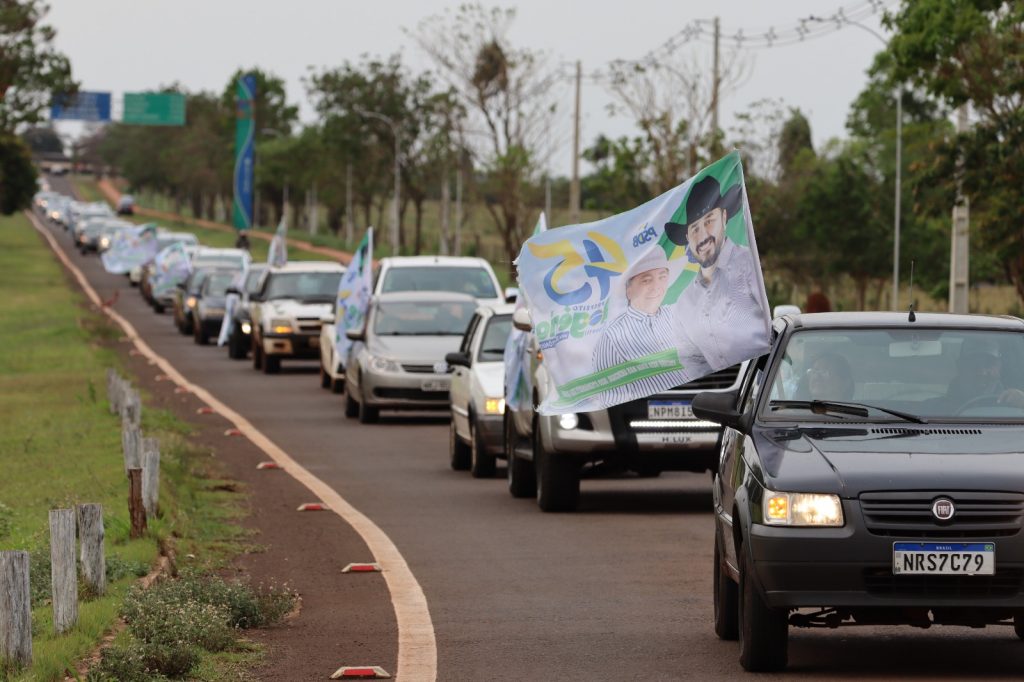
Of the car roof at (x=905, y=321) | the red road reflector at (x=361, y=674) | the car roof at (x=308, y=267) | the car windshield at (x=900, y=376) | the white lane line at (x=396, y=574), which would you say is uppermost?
the car roof at (x=308, y=267)

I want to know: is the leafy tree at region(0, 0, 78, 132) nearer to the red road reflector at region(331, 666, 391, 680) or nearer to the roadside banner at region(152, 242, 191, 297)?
the roadside banner at region(152, 242, 191, 297)

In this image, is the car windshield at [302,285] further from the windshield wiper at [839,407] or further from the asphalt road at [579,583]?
the windshield wiper at [839,407]

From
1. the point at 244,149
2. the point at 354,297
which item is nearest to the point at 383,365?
the point at 354,297

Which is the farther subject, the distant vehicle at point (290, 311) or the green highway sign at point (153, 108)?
the green highway sign at point (153, 108)

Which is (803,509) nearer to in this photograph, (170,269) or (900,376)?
(900,376)

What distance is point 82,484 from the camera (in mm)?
17406

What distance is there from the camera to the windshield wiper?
956 cm

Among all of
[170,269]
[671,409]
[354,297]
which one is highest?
[170,269]

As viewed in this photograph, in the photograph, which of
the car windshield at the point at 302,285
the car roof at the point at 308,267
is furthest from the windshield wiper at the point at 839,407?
the car roof at the point at 308,267

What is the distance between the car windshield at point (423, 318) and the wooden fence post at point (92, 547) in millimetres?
16080

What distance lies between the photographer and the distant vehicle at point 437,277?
30.9m

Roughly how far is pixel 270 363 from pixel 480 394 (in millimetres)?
17713

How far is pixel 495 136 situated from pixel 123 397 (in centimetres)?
4744

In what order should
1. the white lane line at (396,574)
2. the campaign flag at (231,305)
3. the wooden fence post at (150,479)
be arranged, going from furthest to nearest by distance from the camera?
1. the campaign flag at (231,305)
2. the wooden fence post at (150,479)
3. the white lane line at (396,574)
